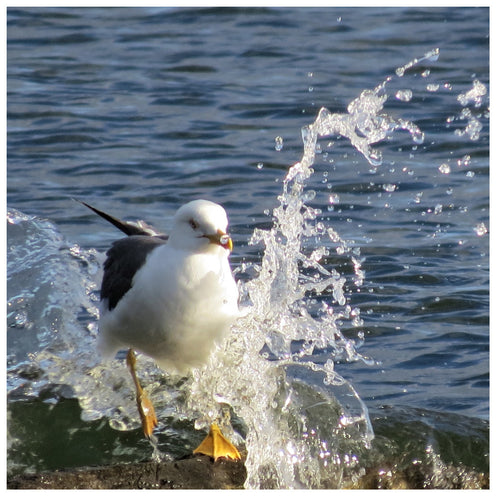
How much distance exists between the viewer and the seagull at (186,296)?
188 inches

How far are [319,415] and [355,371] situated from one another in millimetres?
1066

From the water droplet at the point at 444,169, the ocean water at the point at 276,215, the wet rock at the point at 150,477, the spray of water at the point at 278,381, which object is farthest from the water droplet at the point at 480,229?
the wet rock at the point at 150,477

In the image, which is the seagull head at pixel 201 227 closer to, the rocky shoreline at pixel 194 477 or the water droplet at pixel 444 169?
the rocky shoreline at pixel 194 477

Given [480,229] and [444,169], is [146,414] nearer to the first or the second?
[480,229]

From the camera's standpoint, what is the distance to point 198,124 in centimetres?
1058

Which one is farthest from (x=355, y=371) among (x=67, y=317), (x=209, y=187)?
(x=209, y=187)

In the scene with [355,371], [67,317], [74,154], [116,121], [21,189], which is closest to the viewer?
[355,371]

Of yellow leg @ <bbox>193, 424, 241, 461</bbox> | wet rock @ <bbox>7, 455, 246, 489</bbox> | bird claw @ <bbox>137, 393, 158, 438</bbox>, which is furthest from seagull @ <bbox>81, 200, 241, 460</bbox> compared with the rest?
bird claw @ <bbox>137, 393, 158, 438</bbox>

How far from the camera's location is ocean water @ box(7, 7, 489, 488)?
5.23 m

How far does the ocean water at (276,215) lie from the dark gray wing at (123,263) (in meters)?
0.64

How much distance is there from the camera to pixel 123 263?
5.30 meters

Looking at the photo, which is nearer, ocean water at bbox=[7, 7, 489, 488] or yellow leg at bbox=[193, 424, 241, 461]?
yellow leg at bbox=[193, 424, 241, 461]

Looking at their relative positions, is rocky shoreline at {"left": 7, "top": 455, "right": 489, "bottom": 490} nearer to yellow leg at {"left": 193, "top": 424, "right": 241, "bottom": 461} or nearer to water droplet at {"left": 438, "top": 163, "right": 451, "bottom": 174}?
yellow leg at {"left": 193, "top": 424, "right": 241, "bottom": 461}
